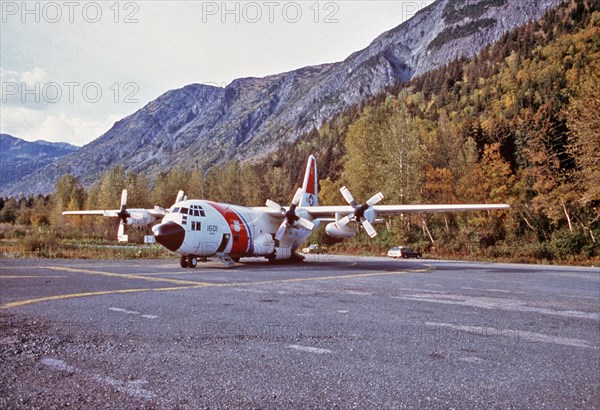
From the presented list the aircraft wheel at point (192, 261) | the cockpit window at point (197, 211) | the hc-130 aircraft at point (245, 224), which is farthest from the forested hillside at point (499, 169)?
the aircraft wheel at point (192, 261)

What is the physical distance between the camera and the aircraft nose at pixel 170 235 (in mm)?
19062

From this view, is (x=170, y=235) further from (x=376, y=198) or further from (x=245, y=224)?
(x=376, y=198)

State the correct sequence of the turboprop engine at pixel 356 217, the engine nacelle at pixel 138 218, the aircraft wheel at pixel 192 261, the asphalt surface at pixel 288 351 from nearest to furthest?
the asphalt surface at pixel 288 351, the aircraft wheel at pixel 192 261, the turboprop engine at pixel 356 217, the engine nacelle at pixel 138 218

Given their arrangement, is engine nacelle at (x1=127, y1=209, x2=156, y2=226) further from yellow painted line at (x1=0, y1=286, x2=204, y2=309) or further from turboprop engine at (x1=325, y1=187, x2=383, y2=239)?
yellow painted line at (x1=0, y1=286, x2=204, y2=309)

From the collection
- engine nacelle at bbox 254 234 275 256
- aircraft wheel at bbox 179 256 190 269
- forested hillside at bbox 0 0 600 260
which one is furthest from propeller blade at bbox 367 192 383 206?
forested hillside at bbox 0 0 600 260

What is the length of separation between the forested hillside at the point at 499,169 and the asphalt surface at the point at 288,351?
27266 millimetres

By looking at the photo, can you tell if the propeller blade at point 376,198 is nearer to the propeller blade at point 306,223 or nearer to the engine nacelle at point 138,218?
the propeller blade at point 306,223

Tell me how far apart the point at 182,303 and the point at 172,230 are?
35.9ft

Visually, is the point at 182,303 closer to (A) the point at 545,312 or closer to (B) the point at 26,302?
(B) the point at 26,302

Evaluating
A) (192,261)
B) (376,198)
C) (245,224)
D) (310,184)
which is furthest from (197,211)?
(310,184)

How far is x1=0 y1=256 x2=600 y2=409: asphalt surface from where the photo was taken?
406cm

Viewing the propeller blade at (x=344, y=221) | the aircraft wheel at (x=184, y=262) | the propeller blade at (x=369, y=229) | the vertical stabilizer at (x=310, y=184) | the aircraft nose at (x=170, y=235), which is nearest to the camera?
the aircraft nose at (x=170, y=235)

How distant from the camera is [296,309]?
879 centimetres

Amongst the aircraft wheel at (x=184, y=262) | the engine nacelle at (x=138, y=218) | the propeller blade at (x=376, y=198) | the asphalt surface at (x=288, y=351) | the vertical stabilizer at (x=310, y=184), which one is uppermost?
the vertical stabilizer at (x=310, y=184)
